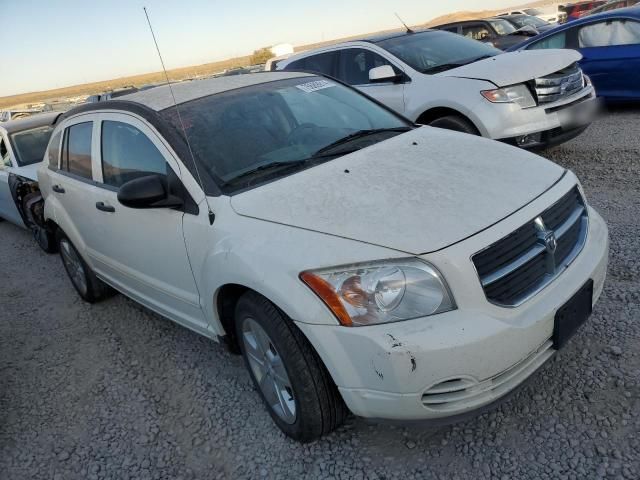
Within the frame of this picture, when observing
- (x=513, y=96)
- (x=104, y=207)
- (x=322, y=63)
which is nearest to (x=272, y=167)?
(x=104, y=207)

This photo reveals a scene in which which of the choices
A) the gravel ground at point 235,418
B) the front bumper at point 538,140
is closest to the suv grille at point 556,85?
the front bumper at point 538,140

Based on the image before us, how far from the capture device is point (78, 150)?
3977 mm

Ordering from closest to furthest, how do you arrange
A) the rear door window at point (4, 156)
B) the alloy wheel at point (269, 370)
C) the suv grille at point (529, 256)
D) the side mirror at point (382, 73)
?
the suv grille at point (529, 256) → the alloy wheel at point (269, 370) → the side mirror at point (382, 73) → the rear door window at point (4, 156)

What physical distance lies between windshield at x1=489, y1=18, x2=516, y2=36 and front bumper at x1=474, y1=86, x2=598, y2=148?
28.6ft

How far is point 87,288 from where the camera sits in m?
4.49

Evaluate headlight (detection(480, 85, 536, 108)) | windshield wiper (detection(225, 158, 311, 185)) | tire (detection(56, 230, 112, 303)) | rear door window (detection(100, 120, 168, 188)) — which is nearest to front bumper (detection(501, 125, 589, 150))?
headlight (detection(480, 85, 536, 108))

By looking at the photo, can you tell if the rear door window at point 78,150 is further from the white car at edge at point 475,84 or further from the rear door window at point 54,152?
the white car at edge at point 475,84

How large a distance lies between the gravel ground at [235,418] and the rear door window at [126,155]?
1.22 meters

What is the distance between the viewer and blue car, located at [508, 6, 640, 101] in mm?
7246

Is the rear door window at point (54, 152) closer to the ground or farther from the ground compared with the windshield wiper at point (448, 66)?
farther from the ground

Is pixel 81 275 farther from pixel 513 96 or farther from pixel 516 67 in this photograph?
pixel 516 67

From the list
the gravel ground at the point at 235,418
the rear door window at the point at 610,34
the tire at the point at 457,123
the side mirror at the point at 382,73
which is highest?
the side mirror at the point at 382,73

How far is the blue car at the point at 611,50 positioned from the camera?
285 inches

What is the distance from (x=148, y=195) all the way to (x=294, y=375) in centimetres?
116
